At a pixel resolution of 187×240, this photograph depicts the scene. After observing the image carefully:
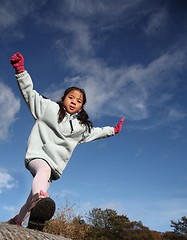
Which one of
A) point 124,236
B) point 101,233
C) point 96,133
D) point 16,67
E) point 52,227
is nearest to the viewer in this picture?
point 16,67

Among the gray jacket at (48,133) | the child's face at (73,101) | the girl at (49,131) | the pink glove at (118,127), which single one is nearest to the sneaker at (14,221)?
the girl at (49,131)

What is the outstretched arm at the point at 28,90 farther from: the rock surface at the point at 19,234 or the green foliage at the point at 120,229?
the green foliage at the point at 120,229

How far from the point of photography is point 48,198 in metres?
3.03

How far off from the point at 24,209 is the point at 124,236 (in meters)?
26.2

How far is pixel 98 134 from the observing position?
4.49 metres

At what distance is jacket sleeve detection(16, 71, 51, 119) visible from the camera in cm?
378

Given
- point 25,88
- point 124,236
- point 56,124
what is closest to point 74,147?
point 56,124

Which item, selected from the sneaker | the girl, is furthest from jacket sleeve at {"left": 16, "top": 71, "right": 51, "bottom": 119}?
the sneaker

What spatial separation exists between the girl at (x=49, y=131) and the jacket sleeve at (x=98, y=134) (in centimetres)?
2

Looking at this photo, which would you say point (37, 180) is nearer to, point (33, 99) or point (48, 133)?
point (48, 133)

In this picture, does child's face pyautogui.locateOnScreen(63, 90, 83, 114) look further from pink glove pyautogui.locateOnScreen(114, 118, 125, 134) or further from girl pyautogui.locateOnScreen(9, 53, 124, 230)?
pink glove pyautogui.locateOnScreen(114, 118, 125, 134)

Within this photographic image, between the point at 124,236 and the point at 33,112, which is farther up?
the point at 124,236

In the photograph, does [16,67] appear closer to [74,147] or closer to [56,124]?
[56,124]

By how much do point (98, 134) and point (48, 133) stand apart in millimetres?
891
